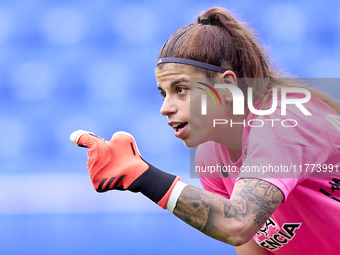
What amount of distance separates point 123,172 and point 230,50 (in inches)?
36.7

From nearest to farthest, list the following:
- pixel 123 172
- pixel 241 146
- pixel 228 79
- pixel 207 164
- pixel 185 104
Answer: pixel 123 172 < pixel 185 104 < pixel 228 79 < pixel 241 146 < pixel 207 164

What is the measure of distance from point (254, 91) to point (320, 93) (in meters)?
0.38

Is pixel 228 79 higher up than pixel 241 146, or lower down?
higher up

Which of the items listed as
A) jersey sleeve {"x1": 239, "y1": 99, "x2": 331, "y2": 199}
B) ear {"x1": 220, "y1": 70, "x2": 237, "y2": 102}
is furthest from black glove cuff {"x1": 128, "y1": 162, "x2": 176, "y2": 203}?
ear {"x1": 220, "y1": 70, "x2": 237, "y2": 102}

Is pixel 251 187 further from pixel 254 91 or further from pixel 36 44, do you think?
pixel 36 44

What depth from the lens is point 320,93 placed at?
248 cm

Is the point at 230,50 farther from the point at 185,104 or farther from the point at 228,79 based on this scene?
the point at 185,104

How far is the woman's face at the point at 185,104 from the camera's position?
2.25m

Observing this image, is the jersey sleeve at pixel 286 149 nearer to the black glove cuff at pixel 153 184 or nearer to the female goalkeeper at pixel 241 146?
the female goalkeeper at pixel 241 146

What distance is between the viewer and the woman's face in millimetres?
2246

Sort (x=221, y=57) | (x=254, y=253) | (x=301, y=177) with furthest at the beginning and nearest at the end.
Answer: (x=254, y=253) → (x=221, y=57) → (x=301, y=177)

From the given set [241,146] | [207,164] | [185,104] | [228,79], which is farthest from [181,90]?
[207,164]

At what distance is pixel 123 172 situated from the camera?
6.16 feet

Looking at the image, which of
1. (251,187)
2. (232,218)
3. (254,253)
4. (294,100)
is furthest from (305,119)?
(254,253)
